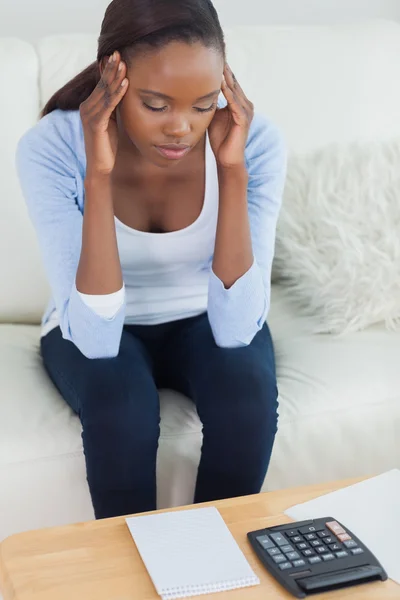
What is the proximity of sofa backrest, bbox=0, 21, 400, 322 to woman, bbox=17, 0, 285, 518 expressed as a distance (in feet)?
0.75

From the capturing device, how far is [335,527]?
3.34 ft

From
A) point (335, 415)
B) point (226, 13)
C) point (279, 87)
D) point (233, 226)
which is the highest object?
point (226, 13)

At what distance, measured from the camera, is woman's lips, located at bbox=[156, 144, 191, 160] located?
49.6 inches

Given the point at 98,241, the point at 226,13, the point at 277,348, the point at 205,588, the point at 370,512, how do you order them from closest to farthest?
1. the point at 205,588
2. the point at 370,512
3. the point at 98,241
4. the point at 277,348
5. the point at 226,13

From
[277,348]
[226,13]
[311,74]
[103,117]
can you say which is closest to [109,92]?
[103,117]

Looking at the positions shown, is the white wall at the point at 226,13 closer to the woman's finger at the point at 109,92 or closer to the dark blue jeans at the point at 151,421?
the woman's finger at the point at 109,92

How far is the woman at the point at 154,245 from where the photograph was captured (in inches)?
48.2

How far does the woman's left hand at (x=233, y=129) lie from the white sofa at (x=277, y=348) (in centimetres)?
40

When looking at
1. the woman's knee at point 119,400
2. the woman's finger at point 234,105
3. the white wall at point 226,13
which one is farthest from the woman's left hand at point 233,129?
the white wall at point 226,13

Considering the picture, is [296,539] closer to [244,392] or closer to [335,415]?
[244,392]

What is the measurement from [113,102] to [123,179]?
0.78 ft

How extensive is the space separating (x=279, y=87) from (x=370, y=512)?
1.06 meters

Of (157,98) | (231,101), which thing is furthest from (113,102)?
(231,101)

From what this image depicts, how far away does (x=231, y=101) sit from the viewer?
4.33 feet
